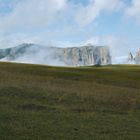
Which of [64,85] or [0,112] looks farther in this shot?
[64,85]

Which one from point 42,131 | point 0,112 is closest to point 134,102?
point 0,112

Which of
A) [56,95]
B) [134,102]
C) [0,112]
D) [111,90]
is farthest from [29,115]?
[111,90]

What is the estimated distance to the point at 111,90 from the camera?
48875 mm

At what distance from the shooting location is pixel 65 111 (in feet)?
111

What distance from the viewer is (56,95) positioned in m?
42.2

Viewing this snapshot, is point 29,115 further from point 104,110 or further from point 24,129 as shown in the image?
point 104,110

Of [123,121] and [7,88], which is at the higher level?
[7,88]

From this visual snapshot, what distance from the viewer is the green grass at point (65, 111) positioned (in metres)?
23.8

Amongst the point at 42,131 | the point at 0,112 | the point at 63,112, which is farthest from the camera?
the point at 63,112

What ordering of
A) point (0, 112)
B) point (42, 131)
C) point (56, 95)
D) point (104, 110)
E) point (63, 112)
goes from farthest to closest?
point (56, 95)
point (104, 110)
point (63, 112)
point (0, 112)
point (42, 131)

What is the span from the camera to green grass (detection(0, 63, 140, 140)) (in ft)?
78.0

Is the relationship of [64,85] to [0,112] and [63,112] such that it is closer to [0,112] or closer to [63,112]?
[63,112]

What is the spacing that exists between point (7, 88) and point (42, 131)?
19.7 metres

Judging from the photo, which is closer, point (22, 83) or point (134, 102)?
point (134, 102)
